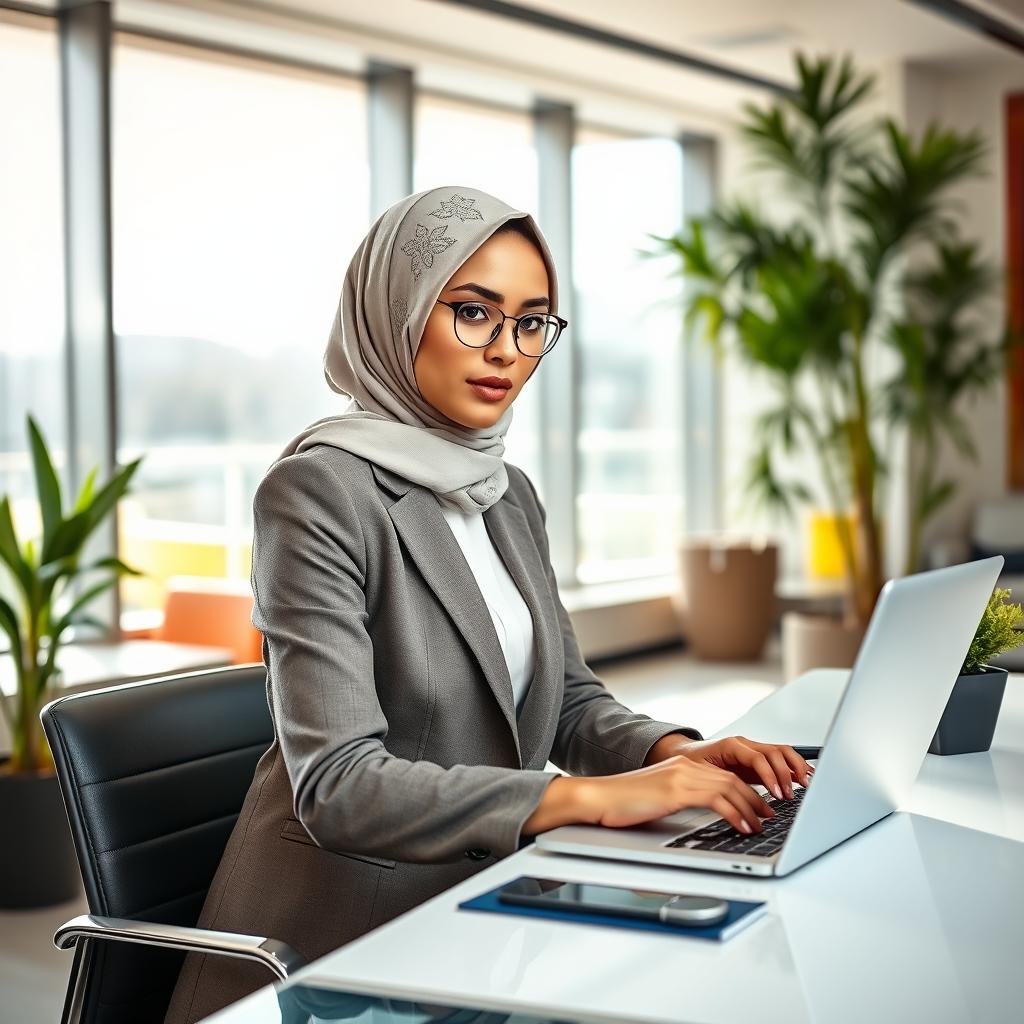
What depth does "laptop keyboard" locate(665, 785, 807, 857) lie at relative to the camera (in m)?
1.24

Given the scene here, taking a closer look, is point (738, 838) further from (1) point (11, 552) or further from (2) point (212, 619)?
(2) point (212, 619)

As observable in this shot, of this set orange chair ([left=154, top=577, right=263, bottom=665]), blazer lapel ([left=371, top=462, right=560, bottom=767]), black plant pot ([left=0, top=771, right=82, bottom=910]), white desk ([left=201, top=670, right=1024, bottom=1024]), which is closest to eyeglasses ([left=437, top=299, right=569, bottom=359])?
blazer lapel ([left=371, top=462, right=560, bottom=767])

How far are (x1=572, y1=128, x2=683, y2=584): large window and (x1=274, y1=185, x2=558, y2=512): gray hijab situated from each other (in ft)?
18.6

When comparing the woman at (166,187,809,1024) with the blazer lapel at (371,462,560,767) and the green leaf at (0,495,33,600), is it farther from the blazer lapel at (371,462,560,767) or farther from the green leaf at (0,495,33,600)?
the green leaf at (0,495,33,600)

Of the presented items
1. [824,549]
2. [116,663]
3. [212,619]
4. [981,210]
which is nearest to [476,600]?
[116,663]

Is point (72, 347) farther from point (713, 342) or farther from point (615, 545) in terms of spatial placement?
point (615, 545)

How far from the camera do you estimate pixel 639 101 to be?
24.3ft

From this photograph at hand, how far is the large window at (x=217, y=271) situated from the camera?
217 inches

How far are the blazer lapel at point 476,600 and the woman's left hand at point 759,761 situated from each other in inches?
8.2

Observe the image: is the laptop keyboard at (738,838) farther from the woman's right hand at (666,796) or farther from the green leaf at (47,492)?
the green leaf at (47,492)

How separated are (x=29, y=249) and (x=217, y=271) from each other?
931 mm

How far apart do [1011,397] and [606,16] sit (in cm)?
323

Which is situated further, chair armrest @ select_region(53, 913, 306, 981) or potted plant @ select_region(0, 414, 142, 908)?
potted plant @ select_region(0, 414, 142, 908)

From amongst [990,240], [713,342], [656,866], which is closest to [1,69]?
[713,342]
